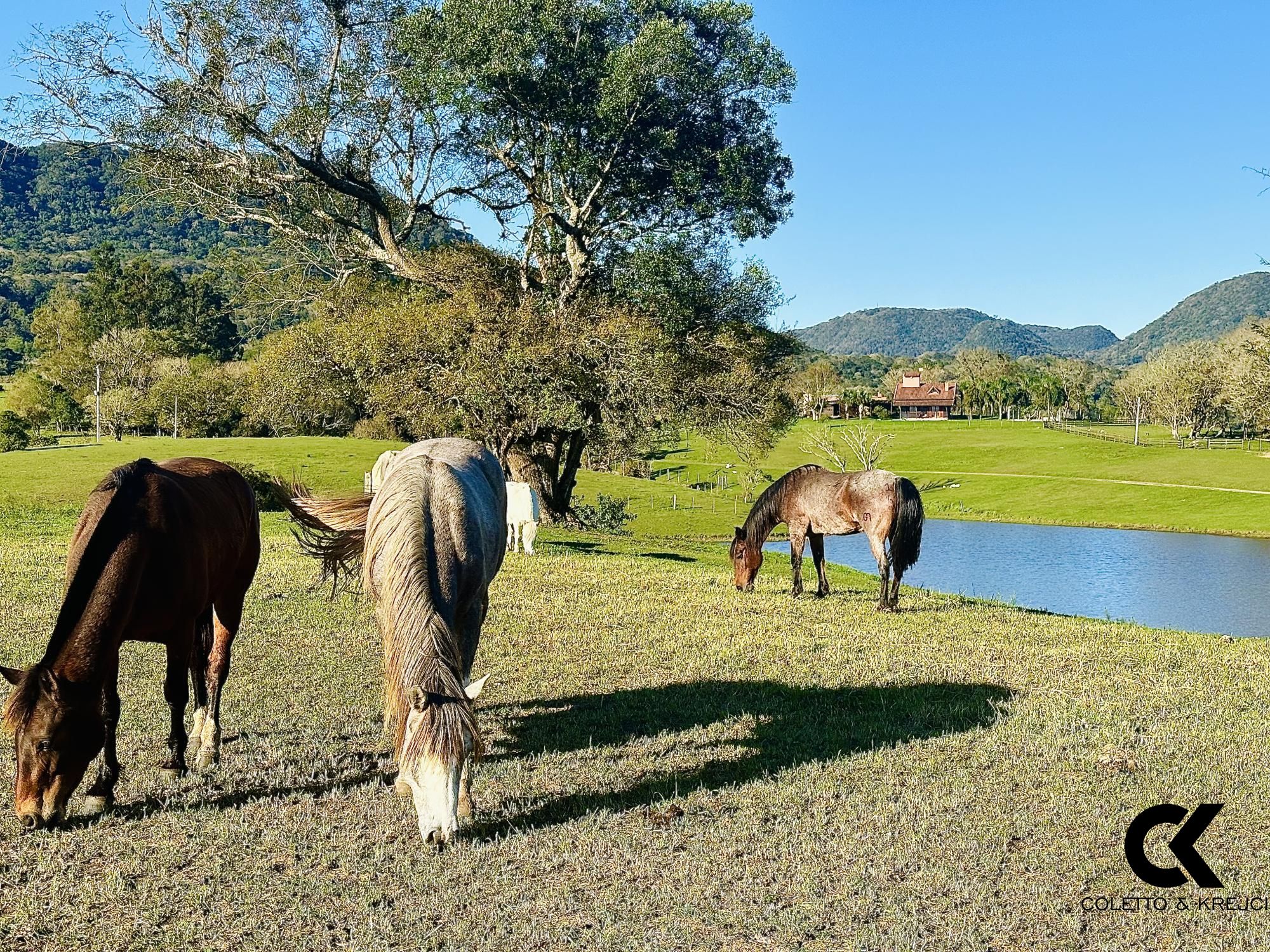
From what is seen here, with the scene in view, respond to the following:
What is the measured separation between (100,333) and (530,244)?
197 ft

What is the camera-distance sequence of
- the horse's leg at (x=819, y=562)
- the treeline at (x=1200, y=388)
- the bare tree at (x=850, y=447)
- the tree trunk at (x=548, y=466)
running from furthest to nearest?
the bare tree at (x=850, y=447), the treeline at (x=1200, y=388), the tree trunk at (x=548, y=466), the horse's leg at (x=819, y=562)

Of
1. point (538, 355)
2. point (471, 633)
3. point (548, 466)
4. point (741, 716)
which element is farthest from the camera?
point (548, 466)

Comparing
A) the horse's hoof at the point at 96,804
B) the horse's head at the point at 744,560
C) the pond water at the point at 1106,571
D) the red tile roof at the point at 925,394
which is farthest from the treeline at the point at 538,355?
the red tile roof at the point at 925,394

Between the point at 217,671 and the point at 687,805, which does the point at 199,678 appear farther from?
the point at 687,805

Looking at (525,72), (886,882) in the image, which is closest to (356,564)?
(886,882)

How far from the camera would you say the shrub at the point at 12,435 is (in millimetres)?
41906

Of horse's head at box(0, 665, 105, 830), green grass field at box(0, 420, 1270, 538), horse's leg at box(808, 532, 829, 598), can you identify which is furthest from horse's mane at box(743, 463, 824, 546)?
green grass field at box(0, 420, 1270, 538)

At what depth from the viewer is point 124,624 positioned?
5125mm

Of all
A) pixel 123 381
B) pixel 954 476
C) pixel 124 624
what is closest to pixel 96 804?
pixel 124 624

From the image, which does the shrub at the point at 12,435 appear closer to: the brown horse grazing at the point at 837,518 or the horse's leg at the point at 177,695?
the brown horse grazing at the point at 837,518

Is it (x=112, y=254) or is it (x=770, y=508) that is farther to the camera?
(x=112, y=254)

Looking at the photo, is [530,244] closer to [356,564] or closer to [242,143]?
[242,143]

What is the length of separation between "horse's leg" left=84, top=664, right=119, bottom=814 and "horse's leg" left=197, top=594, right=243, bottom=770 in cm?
76

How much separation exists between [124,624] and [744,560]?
987 cm
